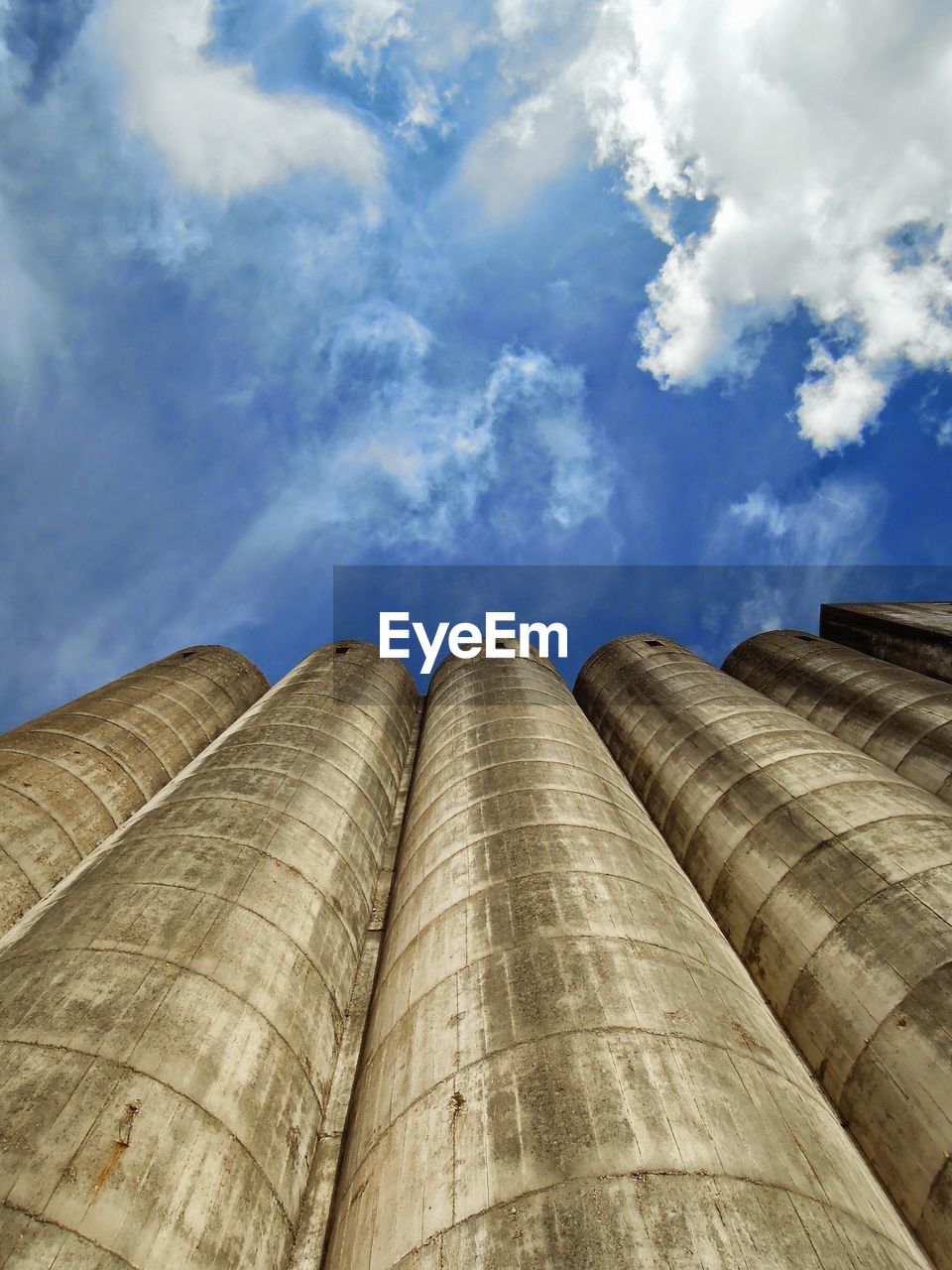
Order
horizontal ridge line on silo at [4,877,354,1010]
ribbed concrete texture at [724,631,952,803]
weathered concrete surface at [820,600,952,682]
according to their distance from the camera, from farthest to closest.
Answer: weathered concrete surface at [820,600,952,682], ribbed concrete texture at [724,631,952,803], horizontal ridge line on silo at [4,877,354,1010]

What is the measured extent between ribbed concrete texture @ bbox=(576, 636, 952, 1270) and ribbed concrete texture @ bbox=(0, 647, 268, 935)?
13.2 m

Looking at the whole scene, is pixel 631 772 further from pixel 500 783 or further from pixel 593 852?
pixel 593 852

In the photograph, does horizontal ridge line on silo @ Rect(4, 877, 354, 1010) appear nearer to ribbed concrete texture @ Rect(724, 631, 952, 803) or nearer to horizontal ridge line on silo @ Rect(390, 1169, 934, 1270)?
horizontal ridge line on silo @ Rect(390, 1169, 934, 1270)

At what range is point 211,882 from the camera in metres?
8.60

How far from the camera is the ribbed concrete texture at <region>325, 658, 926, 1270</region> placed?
455 centimetres

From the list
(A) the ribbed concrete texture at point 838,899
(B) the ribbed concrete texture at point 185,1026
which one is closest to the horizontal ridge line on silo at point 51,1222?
(B) the ribbed concrete texture at point 185,1026

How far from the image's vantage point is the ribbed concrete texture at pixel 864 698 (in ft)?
48.0

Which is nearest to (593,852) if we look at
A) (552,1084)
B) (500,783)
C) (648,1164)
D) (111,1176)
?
(500,783)

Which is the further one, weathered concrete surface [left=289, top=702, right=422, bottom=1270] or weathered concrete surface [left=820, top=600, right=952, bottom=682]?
weathered concrete surface [left=820, top=600, right=952, bottom=682]

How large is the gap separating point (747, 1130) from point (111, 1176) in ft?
20.1

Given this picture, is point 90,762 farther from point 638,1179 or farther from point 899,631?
point 899,631

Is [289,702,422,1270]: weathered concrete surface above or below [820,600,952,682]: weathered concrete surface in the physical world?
below

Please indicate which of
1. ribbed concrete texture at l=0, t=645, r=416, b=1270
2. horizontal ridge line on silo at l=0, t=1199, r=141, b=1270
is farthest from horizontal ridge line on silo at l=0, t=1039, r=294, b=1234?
horizontal ridge line on silo at l=0, t=1199, r=141, b=1270

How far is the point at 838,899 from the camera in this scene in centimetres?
914
